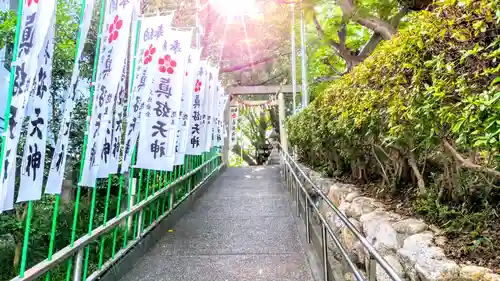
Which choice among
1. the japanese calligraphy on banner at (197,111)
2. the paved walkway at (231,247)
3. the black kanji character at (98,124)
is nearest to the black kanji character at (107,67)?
the black kanji character at (98,124)

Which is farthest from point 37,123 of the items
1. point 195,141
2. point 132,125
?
point 195,141

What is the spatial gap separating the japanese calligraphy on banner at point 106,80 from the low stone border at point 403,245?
8.34 feet

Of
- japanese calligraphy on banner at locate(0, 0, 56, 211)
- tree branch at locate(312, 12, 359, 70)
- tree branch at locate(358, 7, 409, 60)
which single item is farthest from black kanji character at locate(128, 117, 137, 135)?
tree branch at locate(312, 12, 359, 70)

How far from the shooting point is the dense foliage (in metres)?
1.83

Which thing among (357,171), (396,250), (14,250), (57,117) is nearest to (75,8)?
(57,117)

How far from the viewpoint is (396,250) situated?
Answer: 2918 millimetres

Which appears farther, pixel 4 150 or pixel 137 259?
pixel 137 259

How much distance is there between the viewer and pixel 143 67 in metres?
4.62

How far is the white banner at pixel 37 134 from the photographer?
246cm

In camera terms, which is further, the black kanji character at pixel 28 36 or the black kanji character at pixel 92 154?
the black kanji character at pixel 92 154

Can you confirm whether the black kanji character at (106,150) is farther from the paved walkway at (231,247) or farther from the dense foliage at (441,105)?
the dense foliage at (441,105)

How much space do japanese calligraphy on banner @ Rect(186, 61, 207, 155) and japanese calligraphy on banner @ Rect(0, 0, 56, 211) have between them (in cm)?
466

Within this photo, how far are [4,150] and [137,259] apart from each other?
2.83m

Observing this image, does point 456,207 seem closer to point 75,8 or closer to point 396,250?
point 396,250
